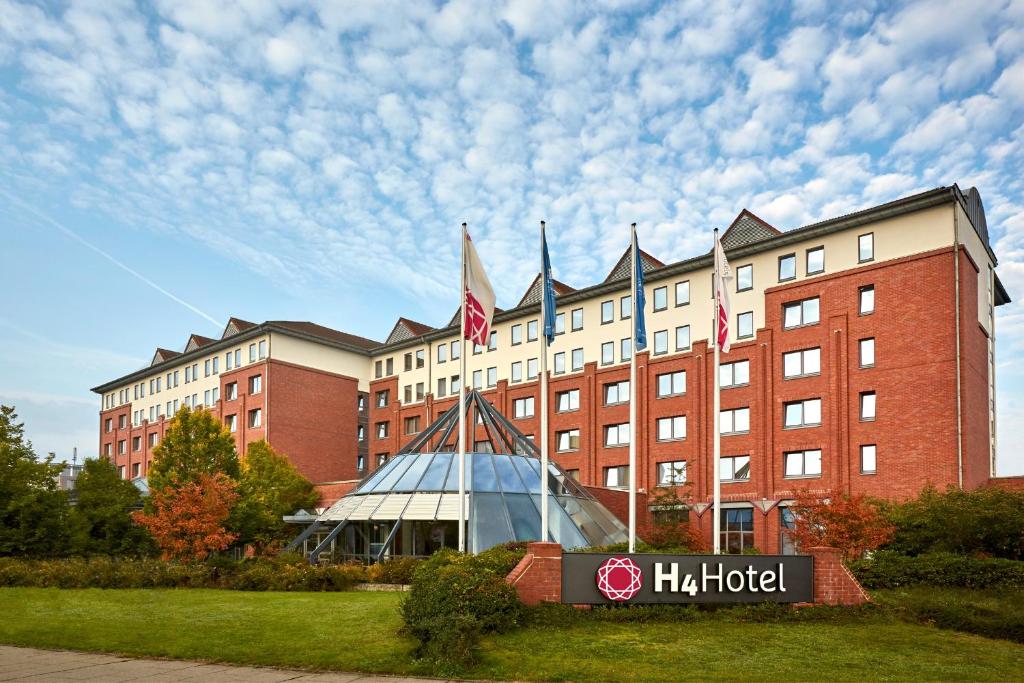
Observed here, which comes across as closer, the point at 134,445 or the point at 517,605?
the point at 517,605

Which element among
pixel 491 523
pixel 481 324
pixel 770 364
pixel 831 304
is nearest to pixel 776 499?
pixel 770 364

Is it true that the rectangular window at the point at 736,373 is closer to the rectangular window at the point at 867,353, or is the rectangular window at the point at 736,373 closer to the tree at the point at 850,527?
the rectangular window at the point at 867,353

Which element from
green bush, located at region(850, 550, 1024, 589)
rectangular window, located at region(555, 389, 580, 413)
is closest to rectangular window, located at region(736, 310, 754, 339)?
rectangular window, located at region(555, 389, 580, 413)

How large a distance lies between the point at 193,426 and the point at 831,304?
3603 cm

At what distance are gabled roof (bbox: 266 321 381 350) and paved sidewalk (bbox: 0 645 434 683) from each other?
56896 millimetres

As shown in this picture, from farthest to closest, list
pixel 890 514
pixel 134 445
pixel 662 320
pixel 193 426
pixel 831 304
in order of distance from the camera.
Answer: pixel 134 445, pixel 662 320, pixel 193 426, pixel 831 304, pixel 890 514

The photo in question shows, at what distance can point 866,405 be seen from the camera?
149 ft

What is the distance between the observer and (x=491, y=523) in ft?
110

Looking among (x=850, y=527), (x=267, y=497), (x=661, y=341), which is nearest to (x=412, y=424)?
(x=267, y=497)

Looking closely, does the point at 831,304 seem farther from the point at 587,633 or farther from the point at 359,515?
the point at 587,633

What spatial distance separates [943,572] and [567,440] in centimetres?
3705

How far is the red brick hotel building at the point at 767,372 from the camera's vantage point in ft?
142

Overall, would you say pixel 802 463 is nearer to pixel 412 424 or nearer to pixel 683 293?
pixel 683 293

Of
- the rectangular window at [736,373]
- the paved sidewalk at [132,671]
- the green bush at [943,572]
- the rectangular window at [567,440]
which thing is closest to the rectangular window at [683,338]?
the rectangular window at [736,373]
